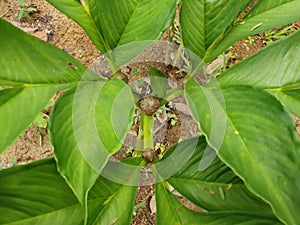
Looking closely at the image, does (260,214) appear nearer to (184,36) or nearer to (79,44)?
(184,36)

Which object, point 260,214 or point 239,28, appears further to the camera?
point 239,28

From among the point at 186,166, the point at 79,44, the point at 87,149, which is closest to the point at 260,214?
the point at 186,166

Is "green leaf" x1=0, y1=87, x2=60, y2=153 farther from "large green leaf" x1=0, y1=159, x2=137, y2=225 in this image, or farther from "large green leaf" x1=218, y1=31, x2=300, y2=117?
"large green leaf" x1=218, y1=31, x2=300, y2=117

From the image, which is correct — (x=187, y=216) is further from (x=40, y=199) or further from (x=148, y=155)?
(x=40, y=199)

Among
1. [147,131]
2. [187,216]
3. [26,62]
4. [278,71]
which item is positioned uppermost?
[26,62]

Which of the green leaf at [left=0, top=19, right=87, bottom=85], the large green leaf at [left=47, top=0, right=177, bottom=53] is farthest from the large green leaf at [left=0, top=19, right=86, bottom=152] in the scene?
the large green leaf at [left=47, top=0, right=177, bottom=53]

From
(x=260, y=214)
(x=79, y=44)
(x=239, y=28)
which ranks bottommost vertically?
(x=260, y=214)

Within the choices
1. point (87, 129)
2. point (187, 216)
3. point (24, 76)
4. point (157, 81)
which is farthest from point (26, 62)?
point (187, 216)
